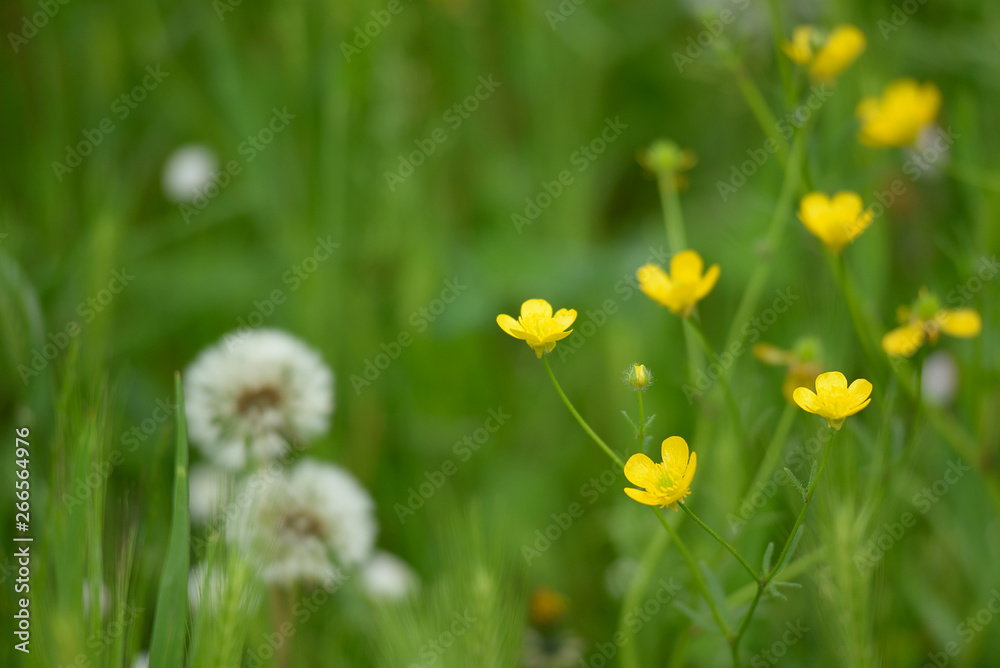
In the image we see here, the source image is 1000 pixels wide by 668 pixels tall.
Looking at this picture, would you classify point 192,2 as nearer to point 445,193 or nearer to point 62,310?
point 445,193

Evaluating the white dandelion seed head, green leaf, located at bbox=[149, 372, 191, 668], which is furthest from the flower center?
the white dandelion seed head

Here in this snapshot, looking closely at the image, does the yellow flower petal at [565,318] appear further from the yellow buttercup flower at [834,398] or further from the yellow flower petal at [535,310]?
the yellow buttercup flower at [834,398]

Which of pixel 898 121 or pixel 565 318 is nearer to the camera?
pixel 565 318

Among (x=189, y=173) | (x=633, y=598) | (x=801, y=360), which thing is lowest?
(x=633, y=598)

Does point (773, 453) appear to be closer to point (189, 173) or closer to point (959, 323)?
point (959, 323)

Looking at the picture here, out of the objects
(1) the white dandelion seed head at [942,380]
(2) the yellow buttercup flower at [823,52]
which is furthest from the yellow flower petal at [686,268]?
(1) the white dandelion seed head at [942,380]

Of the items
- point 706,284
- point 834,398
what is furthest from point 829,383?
point 706,284

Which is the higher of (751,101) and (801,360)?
(751,101)
